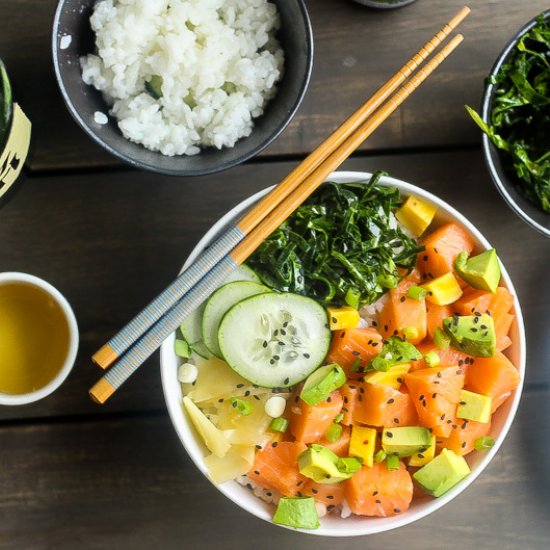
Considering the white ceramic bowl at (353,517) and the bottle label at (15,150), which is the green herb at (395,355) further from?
the bottle label at (15,150)

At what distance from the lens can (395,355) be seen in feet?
5.15

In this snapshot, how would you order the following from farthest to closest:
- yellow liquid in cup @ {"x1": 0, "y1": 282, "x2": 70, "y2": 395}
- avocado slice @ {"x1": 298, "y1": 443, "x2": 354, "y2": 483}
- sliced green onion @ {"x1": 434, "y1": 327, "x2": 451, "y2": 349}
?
1. yellow liquid in cup @ {"x1": 0, "y1": 282, "x2": 70, "y2": 395}
2. sliced green onion @ {"x1": 434, "y1": 327, "x2": 451, "y2": 349}
3. avocado slice @ {"x1": 298, "y1": 443, "x2": 354, "y2": 483}

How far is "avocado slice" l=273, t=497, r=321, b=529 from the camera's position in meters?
1.56

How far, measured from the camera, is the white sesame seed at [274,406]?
1.60 metres

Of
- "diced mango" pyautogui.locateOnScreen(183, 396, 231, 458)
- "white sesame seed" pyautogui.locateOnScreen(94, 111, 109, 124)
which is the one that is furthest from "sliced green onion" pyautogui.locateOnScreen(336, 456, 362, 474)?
"white sesame seed" pyautogui.locateOnScreen(94, 111, 109, 124)

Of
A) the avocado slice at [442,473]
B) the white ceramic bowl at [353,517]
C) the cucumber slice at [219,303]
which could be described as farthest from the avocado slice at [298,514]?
the cucumber slice at [219,303]

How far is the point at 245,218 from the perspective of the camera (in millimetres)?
1535

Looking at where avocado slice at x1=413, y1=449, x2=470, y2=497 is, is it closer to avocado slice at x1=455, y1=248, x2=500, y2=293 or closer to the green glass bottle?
avocado slice at x1=455, y1=248, x2=500, y2=293

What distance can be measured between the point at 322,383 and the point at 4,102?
98 centimetres

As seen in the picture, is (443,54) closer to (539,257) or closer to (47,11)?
(539,257)

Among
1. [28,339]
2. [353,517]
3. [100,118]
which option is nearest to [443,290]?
[353,517]


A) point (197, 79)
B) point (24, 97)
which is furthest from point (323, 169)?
point (24, 97)

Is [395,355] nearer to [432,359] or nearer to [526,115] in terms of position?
[432,359]

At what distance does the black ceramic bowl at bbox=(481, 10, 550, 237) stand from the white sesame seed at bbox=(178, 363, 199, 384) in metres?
0.81
